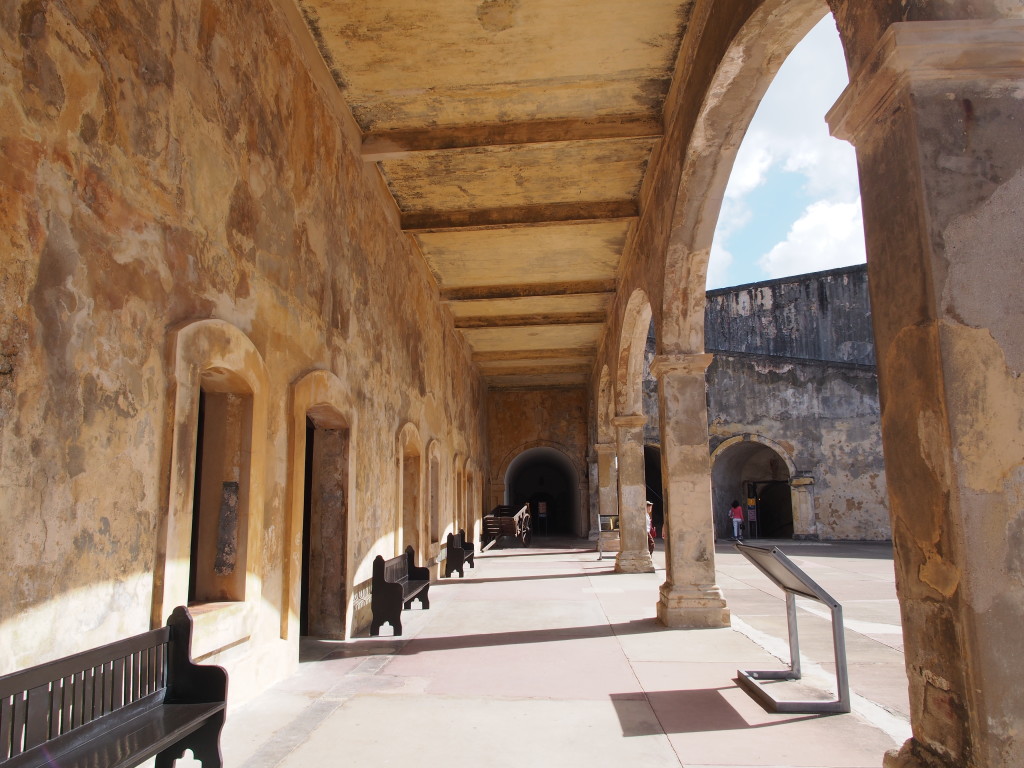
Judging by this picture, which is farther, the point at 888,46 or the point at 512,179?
the point at 512,179

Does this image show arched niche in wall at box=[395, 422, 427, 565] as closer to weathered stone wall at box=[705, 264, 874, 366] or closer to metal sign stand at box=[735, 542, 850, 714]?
metal sign stand at box=[735, 542, 850, 714]

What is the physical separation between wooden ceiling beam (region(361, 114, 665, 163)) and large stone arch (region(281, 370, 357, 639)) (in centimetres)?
283

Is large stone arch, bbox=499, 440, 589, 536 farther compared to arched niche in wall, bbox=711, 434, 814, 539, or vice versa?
large stone arch, bbox=499, 440, 589, 536

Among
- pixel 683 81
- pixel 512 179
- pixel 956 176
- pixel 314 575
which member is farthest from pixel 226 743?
pixel 512 179

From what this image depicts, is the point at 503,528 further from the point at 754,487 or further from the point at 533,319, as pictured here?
the point at 754,487

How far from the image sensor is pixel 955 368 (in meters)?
2.32

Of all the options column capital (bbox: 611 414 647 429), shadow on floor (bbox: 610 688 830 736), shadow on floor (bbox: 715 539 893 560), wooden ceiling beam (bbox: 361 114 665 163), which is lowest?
shadow on floor (bbox: 715 539 893 560)

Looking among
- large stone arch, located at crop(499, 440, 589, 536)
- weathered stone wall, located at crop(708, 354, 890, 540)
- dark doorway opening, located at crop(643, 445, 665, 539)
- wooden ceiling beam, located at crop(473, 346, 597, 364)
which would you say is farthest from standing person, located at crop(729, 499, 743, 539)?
wooden ceiling beam, located at crop(473, 346, 597, 364)

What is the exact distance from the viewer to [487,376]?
71.9 ft

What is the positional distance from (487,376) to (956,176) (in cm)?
1960

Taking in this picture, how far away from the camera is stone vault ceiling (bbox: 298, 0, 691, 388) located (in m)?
6.05

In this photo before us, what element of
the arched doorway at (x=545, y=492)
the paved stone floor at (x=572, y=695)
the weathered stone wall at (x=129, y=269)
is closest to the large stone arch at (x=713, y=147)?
the paved stone floor at (x=572, y=695)

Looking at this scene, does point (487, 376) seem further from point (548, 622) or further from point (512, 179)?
point (548, 622)

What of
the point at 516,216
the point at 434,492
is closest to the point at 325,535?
the point at 516,216
